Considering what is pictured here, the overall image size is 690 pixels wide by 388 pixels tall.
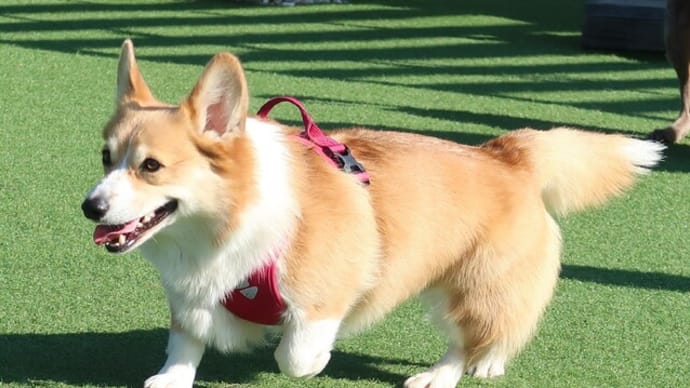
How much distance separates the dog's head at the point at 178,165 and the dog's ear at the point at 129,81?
117mm

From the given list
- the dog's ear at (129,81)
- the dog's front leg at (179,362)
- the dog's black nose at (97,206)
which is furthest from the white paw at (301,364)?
the dog's ear at (129,81)

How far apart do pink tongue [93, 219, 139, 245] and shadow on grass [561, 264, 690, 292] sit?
6.77 feet

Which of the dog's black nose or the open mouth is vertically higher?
the dog's black nose

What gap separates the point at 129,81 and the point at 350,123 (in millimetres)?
3473

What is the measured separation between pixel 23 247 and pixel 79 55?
143 inches

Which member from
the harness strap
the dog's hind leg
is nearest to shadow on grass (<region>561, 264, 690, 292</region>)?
the dog's hind leg

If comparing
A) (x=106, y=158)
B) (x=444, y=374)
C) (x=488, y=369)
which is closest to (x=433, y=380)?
(x=444, y=374)

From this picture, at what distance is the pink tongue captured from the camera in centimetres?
279

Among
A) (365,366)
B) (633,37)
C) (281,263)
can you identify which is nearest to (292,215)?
(281,263)

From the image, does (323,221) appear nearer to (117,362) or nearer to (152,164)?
(152,164)

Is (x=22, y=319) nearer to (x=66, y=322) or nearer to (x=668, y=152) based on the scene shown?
(x=66, y=322)

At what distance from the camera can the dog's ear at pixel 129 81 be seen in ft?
10.0

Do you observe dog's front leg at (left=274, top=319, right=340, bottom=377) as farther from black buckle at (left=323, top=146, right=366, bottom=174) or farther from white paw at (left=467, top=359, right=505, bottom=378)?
white paw at (left=467, top=359, right=505, bottom=378)

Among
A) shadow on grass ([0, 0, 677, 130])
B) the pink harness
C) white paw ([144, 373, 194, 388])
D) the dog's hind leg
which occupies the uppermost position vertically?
the pink harness
